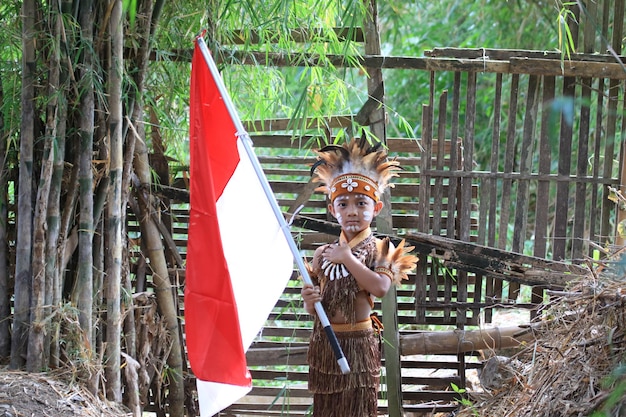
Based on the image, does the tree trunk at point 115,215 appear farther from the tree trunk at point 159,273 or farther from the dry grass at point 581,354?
the dry grass at point 581,354

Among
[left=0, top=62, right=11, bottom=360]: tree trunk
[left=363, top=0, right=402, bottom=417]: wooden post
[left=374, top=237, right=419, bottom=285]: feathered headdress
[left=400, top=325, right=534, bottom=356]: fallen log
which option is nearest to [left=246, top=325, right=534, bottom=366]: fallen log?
[left=400, top=325, right=534, bottom=356]: fallen log

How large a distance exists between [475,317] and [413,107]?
3.80m

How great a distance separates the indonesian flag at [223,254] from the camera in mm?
2838

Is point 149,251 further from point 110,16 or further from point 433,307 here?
point 433,307

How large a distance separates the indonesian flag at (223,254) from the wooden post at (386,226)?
1.19 m

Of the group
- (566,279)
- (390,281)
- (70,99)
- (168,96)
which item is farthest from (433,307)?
(70,99)

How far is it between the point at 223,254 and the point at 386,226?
1.36m

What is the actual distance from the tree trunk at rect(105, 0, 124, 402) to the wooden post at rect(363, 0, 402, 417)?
1.31 meters

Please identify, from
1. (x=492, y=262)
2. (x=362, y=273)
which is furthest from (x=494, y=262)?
(x=362, y=273)

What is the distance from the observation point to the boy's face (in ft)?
9.96

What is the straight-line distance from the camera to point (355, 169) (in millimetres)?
3082

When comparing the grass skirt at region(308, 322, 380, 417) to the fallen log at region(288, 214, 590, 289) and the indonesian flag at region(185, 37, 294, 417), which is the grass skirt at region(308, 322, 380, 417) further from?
the fallen log at region(288, 214, 590, 289)

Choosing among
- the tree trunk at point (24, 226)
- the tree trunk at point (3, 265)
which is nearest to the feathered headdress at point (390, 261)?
the tree trunk at point (24, 226)

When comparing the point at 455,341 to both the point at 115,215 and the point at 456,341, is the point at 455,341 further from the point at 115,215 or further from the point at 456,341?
the point at 115,215
